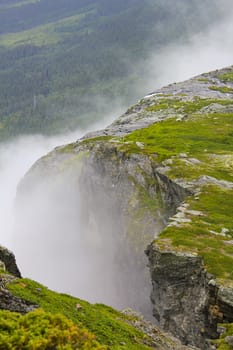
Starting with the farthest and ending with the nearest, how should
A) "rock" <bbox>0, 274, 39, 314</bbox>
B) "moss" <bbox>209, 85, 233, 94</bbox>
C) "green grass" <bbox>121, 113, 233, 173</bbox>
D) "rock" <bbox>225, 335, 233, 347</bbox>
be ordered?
"moss" <bbox>209, 85, 233, 94</bbox> < "green grass" <bbox>121, 113, 233, 173</bbox> < "rock" <bbox>225, 335, 233, 347</bbox> < "rock" <bbox>0, 274, 39, 314</bbox>

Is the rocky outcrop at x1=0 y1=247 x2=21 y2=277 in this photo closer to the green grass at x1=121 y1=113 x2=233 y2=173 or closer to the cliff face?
the cliff face

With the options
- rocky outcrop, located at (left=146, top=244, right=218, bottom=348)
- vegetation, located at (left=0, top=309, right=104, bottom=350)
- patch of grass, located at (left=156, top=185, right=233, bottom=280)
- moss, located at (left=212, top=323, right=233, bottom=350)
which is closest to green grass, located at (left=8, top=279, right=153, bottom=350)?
moss, located at (left=212, top=323, right=233, bottom=350)

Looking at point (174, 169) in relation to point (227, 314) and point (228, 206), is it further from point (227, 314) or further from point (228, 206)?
point (227, 314)

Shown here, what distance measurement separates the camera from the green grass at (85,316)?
23891 millimetres

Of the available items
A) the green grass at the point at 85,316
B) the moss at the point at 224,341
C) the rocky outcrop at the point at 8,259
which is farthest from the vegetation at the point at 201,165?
the rocky outcrop at the point at 8,259

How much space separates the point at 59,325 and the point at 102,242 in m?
65.1

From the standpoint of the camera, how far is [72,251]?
8750cm

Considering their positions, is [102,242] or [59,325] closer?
[59,325]

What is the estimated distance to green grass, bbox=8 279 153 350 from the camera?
23.9 metres

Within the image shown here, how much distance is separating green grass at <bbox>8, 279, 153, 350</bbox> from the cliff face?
10.9 m

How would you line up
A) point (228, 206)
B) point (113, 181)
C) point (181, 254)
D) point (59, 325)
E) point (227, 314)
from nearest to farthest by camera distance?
point (59, 325) < point (227, 314) < point (181, 254) < point (228, 206) < point (113, 181)

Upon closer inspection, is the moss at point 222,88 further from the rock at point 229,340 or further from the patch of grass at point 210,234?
the rock at point 229,340

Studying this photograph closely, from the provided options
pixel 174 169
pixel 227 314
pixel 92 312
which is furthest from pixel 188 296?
pixel 174 169

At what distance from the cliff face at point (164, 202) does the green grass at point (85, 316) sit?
35.7 ft
